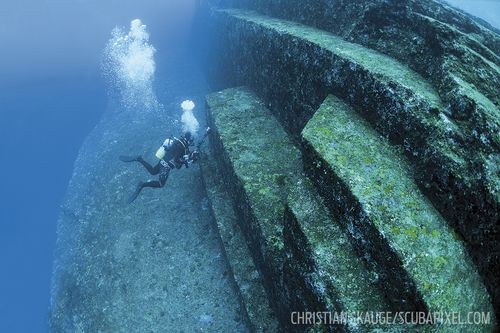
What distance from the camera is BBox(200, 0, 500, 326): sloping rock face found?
3119mm

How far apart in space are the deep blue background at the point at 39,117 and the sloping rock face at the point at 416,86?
56.4 ft

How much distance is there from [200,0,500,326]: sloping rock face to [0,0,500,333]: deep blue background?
1718 centimetres

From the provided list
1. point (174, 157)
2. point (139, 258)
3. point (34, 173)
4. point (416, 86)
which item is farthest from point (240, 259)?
point (34, 173)

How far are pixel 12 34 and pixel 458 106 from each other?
5209 cm

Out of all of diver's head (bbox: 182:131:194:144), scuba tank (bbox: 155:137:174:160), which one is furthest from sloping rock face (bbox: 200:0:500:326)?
scuba tank (bbox: 155:137:174:160)

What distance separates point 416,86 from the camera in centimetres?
410

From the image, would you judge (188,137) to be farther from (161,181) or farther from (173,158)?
(161,181)

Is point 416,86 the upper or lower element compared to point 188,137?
upper

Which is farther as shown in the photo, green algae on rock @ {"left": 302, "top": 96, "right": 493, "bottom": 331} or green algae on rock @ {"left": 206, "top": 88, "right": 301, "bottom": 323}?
green algae on rock @ {"left": 206, "top": 88, "right": 301, "bottom": 323}

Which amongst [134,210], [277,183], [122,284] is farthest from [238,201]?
[134,210]

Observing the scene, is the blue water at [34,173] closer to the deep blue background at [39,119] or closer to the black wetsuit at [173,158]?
the deep blue background at [39,119]

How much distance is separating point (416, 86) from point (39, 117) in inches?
1338

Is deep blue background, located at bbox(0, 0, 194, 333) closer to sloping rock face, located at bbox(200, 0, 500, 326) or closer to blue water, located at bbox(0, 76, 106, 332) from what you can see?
blue water, located at bbox(0, 76, 106, 332)

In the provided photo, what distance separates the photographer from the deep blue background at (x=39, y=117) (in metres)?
21.6
